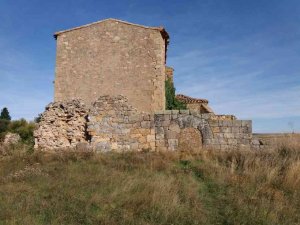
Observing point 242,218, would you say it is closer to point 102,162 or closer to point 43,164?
point 102,162

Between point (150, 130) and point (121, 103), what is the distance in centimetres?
147

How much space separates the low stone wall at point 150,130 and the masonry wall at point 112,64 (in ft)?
18.0

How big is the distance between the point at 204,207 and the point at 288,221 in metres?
1.47

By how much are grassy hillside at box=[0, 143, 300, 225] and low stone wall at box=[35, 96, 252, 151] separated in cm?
171

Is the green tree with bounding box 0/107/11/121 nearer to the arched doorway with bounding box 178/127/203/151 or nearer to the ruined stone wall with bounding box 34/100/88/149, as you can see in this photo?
the ruined stone wall with bounding box 34/100/88/149

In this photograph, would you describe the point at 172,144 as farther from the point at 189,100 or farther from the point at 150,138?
the point at 189,100

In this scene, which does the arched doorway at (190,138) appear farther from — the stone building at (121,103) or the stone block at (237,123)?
the stone block at (237,123)

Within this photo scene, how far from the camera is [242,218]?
5691 mm

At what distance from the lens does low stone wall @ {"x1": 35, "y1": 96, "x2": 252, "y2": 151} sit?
12336mm

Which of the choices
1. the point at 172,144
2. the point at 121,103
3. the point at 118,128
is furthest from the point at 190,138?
the point at 121,103

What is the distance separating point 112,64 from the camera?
18.8 metres

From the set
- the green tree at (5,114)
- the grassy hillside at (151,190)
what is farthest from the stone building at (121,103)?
the green tree at (5,114)

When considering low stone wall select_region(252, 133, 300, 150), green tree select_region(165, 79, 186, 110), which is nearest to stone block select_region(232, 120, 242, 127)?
low stone wall select_region(252, 133, 300, 150)

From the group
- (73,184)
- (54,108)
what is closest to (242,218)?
(73,184)
